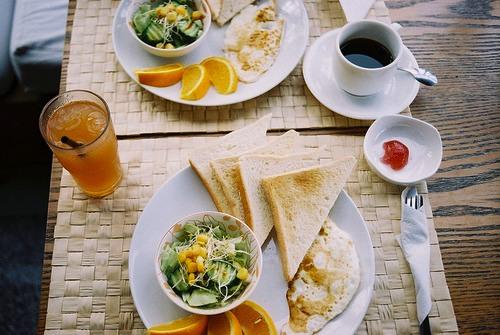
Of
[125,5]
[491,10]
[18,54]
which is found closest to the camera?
[125,5]

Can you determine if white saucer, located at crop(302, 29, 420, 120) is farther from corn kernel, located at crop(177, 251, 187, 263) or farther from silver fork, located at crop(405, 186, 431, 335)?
corn kernel, located at crop(177, 251, 187, 263)

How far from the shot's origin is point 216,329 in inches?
45.4

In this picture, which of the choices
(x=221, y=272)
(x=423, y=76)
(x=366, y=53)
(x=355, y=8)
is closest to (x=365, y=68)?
(x=366, y=53)

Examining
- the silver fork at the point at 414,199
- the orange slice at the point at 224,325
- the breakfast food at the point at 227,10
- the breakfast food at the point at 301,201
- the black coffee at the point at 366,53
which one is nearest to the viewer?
the orange slice at the point at 224,325

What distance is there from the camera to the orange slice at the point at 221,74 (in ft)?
5.02

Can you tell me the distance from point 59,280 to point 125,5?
92 cm

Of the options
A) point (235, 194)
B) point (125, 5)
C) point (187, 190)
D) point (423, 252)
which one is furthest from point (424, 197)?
point (125, 5)

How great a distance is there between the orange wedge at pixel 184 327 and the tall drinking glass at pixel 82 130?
0.44 metres

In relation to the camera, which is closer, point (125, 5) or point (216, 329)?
point (216, 329)

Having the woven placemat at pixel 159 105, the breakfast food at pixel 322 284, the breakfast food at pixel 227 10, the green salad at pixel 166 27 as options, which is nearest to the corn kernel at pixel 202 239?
the breakfast food at pixel 322 284

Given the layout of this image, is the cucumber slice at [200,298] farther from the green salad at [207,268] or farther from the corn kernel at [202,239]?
the corn kernel at [202,239]

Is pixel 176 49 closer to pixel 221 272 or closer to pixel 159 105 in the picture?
pixel 159 105

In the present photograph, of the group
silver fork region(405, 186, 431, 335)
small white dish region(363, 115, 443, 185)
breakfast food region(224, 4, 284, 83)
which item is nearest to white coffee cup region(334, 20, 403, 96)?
small white dish region(363, 115, 443, 185)

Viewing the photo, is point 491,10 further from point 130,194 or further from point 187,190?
point 130,194
